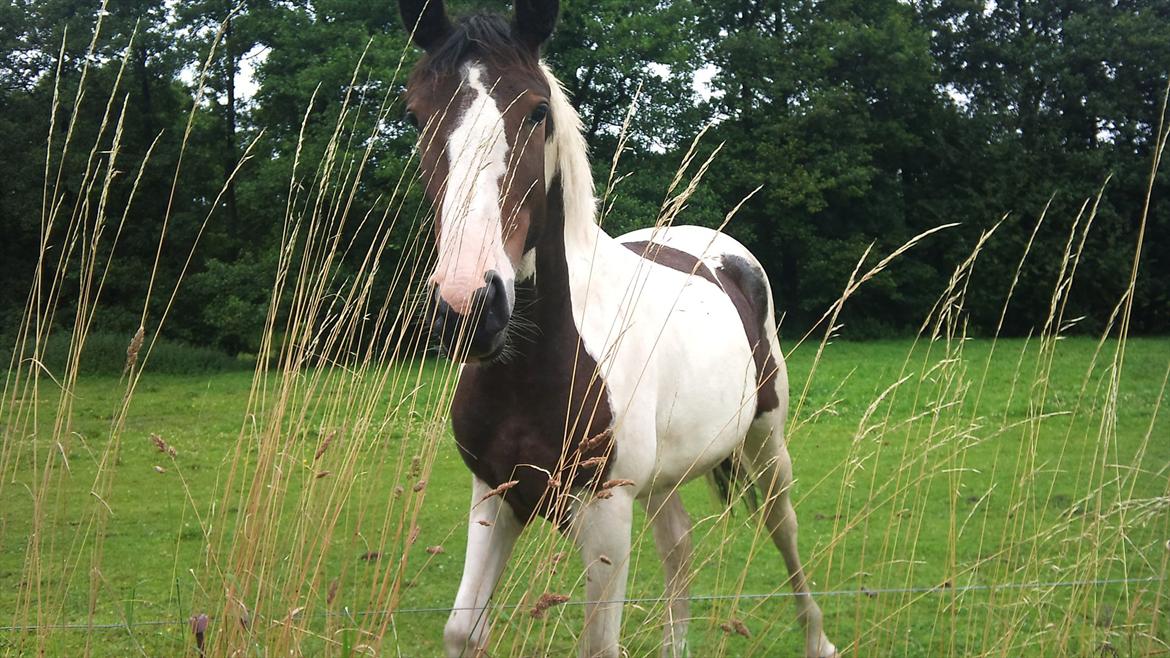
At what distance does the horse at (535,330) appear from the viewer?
2043 mm

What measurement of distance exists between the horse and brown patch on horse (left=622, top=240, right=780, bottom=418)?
1.93 ft

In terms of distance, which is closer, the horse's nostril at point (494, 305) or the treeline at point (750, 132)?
the horse's nostril at point (494, 305)

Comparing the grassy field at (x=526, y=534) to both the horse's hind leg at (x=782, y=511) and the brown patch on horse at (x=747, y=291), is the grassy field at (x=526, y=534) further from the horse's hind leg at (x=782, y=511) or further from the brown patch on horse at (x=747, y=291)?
the brown patch on horse at (x=747, y=291)

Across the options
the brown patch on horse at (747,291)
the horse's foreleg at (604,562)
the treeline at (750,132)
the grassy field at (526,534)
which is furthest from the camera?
the treeline at (750,132)

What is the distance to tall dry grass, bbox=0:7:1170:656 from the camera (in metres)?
2.11

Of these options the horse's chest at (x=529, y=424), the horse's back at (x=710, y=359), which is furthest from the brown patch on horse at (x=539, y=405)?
the horse's back at (x=710, y=359)

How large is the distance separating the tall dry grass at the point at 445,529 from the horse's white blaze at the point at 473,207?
0.41 ft

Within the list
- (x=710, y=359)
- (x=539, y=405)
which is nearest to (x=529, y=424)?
(x=539, y=405)

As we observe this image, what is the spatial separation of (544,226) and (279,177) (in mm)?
17978

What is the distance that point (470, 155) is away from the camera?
212 centimetres

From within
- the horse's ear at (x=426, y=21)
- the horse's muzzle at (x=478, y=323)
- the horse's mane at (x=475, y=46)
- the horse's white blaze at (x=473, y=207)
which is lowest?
the horse's muzzle at (x=478, y=323)

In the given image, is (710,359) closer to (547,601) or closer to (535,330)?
(535,330)

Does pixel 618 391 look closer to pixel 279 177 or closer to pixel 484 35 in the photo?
pixel 484 35

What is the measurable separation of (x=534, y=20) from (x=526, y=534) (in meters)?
1.52
